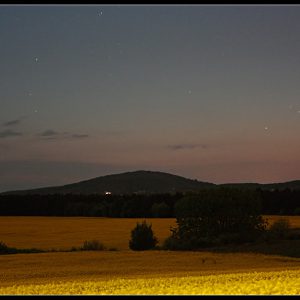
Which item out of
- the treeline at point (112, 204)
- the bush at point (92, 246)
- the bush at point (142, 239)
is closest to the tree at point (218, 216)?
the bush at point (142, 239)

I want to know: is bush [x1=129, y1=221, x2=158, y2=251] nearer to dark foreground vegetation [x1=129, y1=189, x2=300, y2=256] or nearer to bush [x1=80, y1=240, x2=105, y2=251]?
dark foreground vegetation [x1=129, y1=189, x2=300, y2=256]

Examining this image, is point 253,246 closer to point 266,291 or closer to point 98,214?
point 266,291

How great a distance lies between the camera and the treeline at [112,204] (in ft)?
319

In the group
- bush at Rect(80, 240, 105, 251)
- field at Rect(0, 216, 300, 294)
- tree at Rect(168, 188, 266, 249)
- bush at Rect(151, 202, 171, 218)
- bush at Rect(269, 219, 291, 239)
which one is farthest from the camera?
bush at Rect(151, 202, 171, 218)

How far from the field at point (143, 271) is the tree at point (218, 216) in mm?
6382

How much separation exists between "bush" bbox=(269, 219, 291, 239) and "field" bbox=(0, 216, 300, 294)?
4.53 metres

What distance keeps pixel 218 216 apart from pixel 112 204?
166 ft

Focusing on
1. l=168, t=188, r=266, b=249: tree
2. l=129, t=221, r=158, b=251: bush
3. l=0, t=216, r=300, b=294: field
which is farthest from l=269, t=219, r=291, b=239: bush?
l=129, t=221, r=158, b=251: bush

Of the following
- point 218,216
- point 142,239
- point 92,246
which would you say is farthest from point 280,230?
point 92,246

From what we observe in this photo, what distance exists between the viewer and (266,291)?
50.1 feet

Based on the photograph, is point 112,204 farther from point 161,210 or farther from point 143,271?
point 143,271

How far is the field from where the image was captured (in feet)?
58.3

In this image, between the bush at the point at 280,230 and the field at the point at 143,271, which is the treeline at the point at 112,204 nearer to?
the field at the point at 143,271

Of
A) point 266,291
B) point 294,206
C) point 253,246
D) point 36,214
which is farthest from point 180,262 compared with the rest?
point 36,214
